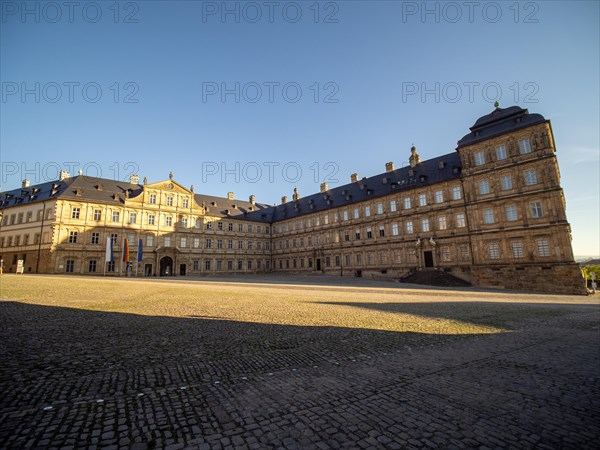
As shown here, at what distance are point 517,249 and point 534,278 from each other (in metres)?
3.16

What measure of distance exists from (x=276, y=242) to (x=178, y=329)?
52848 millimetres

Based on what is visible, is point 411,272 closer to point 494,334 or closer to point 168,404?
point 494,334

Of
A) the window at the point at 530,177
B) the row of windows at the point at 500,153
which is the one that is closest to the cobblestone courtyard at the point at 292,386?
the window at the point at 530,177

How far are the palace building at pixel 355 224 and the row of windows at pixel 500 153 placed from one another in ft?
0.36

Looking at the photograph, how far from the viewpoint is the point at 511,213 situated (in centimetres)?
3134

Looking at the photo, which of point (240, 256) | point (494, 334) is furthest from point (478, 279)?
point (240, 256)

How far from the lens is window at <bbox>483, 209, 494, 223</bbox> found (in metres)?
32.7

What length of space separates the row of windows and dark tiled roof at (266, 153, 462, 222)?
7.57 ft

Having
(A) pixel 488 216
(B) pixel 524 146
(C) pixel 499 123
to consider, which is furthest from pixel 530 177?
(C) pixel 499 123

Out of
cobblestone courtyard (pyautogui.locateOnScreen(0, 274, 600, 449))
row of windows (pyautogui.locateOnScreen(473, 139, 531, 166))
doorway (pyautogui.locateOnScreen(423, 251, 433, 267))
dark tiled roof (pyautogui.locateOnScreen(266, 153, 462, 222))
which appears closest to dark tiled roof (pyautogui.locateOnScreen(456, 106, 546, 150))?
row of windows (pyautogui.locateOnScreen(473, 139, 531, 166))

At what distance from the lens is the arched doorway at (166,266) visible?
160 ft

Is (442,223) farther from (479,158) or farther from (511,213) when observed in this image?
(479,158)

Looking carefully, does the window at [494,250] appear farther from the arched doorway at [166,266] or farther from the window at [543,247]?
the arched doorway at [166,266]

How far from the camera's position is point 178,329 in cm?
864
